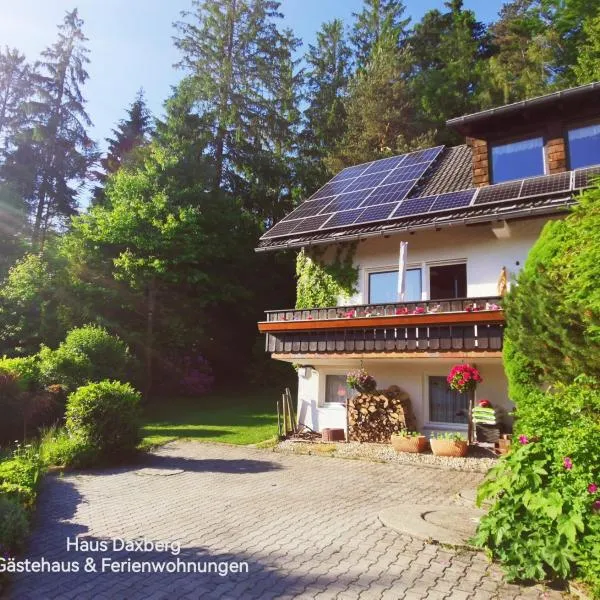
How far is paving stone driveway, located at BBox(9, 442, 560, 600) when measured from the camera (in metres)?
4.30

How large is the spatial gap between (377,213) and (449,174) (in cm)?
329

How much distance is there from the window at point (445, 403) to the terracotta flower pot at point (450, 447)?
175 cm

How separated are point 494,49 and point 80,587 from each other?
1426 inches

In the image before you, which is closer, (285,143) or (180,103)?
(180,103)

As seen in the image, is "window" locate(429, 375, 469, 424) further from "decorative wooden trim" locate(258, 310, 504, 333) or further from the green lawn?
the green lawn

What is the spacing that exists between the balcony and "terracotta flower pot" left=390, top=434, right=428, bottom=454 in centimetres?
200

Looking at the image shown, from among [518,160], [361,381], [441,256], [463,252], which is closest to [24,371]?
[361,381]

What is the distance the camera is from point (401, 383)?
12.8 m

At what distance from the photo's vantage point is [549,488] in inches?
170

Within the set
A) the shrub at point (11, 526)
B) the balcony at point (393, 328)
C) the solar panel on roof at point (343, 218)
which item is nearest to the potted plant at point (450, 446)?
the balcony at point (393, 328)

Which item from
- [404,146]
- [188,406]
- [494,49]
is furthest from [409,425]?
[494,49]

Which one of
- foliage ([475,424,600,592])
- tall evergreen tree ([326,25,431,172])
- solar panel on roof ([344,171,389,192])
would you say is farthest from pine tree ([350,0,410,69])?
foliage ([475,424,600,592])

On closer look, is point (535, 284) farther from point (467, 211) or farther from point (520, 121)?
point (520, 121)

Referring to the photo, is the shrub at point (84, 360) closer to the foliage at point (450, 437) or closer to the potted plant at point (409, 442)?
the potted plant at point (409, 442)
